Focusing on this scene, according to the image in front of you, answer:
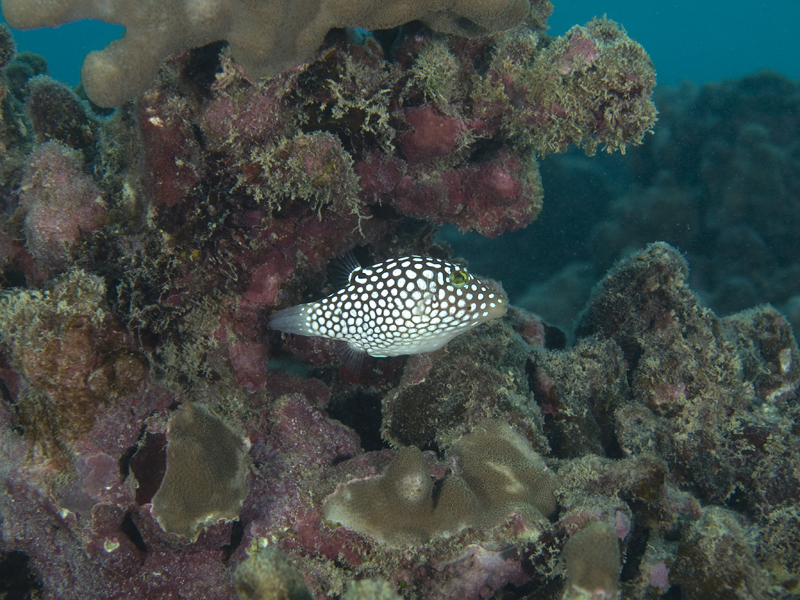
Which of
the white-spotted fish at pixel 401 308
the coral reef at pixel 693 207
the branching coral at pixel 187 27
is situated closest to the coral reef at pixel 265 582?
the white-spotted fish at pixel 401 308

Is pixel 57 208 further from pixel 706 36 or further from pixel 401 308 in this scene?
pixel 706 36

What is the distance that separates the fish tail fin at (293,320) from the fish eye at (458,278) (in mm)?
1594

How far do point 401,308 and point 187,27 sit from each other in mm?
3239

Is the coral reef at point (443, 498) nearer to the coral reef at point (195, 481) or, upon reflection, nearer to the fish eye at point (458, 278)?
the coral reef at point (195, 481)

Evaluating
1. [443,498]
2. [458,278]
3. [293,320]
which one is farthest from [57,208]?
[443,498]

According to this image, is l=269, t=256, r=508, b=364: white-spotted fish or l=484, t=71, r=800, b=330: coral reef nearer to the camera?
l=269, t=256, r=508, b=364: white-spotted fish

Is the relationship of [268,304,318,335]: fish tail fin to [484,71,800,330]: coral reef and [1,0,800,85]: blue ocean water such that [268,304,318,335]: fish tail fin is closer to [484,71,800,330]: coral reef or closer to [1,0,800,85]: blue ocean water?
[484,71,800,330]: coral reef

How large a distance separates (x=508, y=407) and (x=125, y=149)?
5.24m

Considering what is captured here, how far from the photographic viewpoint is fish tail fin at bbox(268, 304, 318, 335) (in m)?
4.70

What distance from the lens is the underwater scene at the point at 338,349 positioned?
12.1ft

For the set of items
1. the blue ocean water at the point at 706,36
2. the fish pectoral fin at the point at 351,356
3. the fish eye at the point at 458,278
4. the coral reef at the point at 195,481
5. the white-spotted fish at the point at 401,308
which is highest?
the blue ocean water at the point at 706,36

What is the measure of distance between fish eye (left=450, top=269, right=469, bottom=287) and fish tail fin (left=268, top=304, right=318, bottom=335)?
1.59 m

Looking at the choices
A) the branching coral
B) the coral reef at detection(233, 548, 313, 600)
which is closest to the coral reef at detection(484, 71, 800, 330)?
the branching coral

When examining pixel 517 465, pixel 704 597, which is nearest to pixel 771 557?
pixel 704 597
